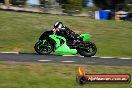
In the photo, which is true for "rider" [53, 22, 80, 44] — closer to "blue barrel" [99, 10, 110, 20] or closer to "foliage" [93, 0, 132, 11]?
"blue barrel" [99, 10, 110, 20]

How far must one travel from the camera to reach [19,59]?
19391 mm

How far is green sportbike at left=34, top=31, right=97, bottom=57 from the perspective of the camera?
2119cm

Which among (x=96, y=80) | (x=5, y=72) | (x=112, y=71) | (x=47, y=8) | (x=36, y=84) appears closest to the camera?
(x=96, y=80)

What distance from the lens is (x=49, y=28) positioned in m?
32.7

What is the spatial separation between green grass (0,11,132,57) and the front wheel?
255 centimetres

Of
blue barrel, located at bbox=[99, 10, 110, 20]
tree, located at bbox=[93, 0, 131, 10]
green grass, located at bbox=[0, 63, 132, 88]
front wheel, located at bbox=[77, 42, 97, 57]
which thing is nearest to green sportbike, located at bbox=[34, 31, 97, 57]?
front wheel, located at bbox=[77, 42, 97, 57]

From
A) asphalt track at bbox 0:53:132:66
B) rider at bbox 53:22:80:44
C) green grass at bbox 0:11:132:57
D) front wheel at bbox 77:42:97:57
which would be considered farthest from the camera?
green grass at bbox 0:11:132:57

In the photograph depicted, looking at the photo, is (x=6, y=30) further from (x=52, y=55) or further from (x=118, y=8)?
A: (x=118, y=8)

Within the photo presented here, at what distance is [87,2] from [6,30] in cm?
5173

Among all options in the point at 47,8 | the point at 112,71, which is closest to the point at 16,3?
the point at 47,8

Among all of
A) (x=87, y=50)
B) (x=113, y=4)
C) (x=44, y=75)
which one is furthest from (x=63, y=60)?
(x=113, y=4)

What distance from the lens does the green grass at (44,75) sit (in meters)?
14.3

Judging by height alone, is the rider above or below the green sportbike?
above

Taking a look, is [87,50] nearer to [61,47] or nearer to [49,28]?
[61,47]
